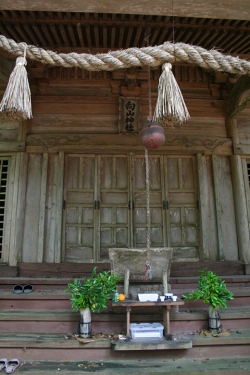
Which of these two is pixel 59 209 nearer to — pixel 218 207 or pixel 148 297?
pixel 148 297

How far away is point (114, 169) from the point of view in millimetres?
5305

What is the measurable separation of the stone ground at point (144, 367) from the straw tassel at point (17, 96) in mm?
2223

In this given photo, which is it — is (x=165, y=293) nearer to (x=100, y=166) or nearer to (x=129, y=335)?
(x=129, y=335)

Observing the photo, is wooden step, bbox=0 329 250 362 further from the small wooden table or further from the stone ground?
the small wooden table

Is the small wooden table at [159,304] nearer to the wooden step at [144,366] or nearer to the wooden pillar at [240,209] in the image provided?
the wooden step at [144,366]

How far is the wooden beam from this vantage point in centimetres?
358

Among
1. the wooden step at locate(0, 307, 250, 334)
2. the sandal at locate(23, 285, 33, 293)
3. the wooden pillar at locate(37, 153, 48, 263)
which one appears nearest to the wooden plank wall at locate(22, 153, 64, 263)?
the wooden pillar at locate(37, 153, 48, 263)

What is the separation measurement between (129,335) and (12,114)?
7.57 ft

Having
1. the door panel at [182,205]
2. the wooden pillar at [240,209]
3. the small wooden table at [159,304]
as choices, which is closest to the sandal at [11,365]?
the small wooden table at [159,304]

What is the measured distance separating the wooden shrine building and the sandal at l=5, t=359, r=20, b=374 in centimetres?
192

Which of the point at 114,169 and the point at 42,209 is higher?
the point at 114,169

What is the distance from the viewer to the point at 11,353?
300 cm

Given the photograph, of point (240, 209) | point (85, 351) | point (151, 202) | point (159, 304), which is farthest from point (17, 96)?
→ point (240, 209)

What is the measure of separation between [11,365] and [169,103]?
8.80 feet
